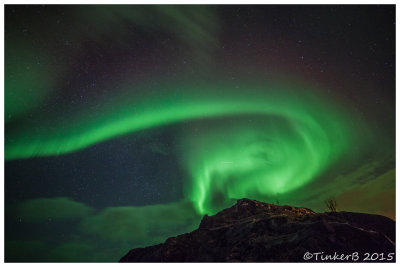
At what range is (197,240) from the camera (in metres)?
46.3

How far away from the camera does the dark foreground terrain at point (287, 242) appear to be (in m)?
27.0

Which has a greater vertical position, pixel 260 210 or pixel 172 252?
pixel 260 210

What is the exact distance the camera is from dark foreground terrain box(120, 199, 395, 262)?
2705 centimetres

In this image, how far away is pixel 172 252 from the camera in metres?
43.5

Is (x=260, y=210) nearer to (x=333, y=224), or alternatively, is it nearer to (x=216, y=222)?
(x=216, y=222)

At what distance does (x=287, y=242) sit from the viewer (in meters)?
28.8

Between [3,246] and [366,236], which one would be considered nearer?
[3,246]
